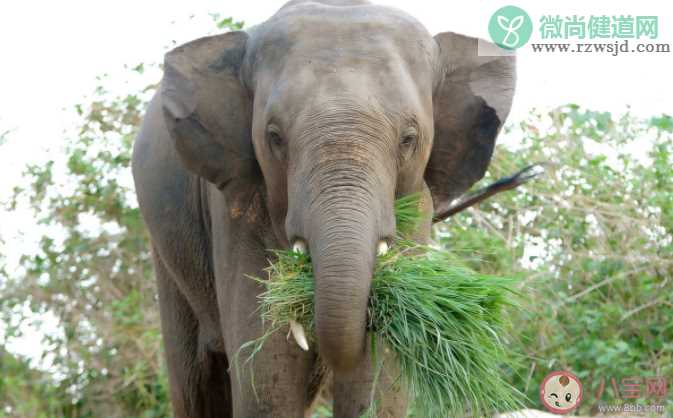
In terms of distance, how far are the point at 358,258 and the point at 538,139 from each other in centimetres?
502

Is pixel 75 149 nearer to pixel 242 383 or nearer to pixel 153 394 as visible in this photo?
pixel 153 394

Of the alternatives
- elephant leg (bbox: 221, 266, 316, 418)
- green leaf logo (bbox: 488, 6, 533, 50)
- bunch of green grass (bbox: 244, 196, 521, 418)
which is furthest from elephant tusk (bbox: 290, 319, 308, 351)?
green leaf logo (bbox: 488, 6, 533, 50)

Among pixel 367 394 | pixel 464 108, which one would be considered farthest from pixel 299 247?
pixel 464 108

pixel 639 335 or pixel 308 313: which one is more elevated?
pixel 308 313

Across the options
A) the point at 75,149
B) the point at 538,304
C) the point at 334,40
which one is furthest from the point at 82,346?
the point at 334,40

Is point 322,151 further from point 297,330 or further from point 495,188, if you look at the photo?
point 495,188

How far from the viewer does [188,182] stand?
17.8 ft

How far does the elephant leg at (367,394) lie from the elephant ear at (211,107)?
0.85m

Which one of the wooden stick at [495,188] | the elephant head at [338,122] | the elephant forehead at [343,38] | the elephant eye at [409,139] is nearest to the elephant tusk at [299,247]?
the elephant head at [338,122]

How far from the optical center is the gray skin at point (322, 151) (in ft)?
12.4

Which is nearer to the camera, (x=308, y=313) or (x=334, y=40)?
(x=308, y=313)

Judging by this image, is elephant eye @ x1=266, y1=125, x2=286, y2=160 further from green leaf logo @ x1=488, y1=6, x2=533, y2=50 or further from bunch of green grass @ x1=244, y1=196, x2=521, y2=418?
green leaf logo @ x1=488, y1=6, x2=533, y2=50

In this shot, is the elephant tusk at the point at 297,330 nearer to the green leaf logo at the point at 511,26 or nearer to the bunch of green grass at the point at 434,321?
the bunch of green grass at the point at 434,321

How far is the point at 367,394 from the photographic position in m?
4.33
